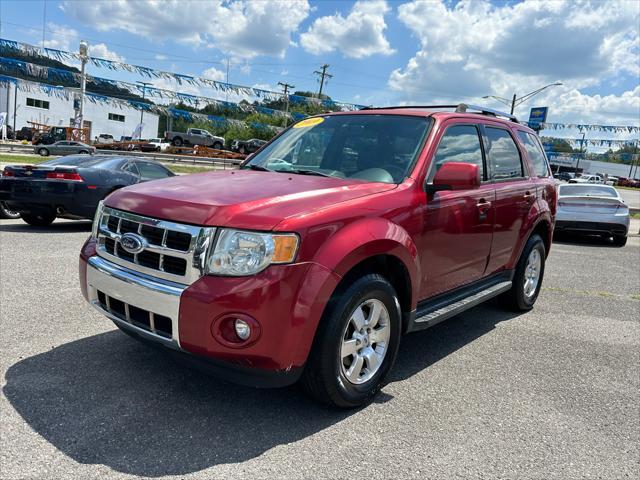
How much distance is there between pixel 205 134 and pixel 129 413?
52636 millimetres

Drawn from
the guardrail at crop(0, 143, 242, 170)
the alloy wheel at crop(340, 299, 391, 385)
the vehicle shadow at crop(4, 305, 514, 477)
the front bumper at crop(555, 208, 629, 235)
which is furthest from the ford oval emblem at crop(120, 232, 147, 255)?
the guardrail at crop(0, 143, 242, 170)

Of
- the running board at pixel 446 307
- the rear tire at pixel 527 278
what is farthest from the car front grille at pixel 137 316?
the rear tire at pixel 527 278

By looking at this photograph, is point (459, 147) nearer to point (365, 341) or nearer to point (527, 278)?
point (365, 341)

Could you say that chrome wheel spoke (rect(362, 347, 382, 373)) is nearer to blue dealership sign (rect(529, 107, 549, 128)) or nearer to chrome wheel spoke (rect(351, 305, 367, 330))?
chrome wheel spoke (rect(351, 305, 367, 330))

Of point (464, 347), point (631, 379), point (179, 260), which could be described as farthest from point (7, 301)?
point (631, 379)

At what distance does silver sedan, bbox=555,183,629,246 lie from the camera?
11305 millimetres

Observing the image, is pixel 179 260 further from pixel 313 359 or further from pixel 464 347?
pixel 464 347

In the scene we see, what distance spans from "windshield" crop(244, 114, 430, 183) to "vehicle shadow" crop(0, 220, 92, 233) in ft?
19.7

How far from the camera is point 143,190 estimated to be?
315cm

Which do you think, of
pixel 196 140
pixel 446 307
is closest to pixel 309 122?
pixel 446 307

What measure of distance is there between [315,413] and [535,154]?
4006 mm

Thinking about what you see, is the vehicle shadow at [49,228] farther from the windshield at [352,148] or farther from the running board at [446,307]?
the running board at [446,307]

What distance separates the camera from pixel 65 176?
853 centimetres

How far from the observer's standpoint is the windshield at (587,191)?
11.7 metres
